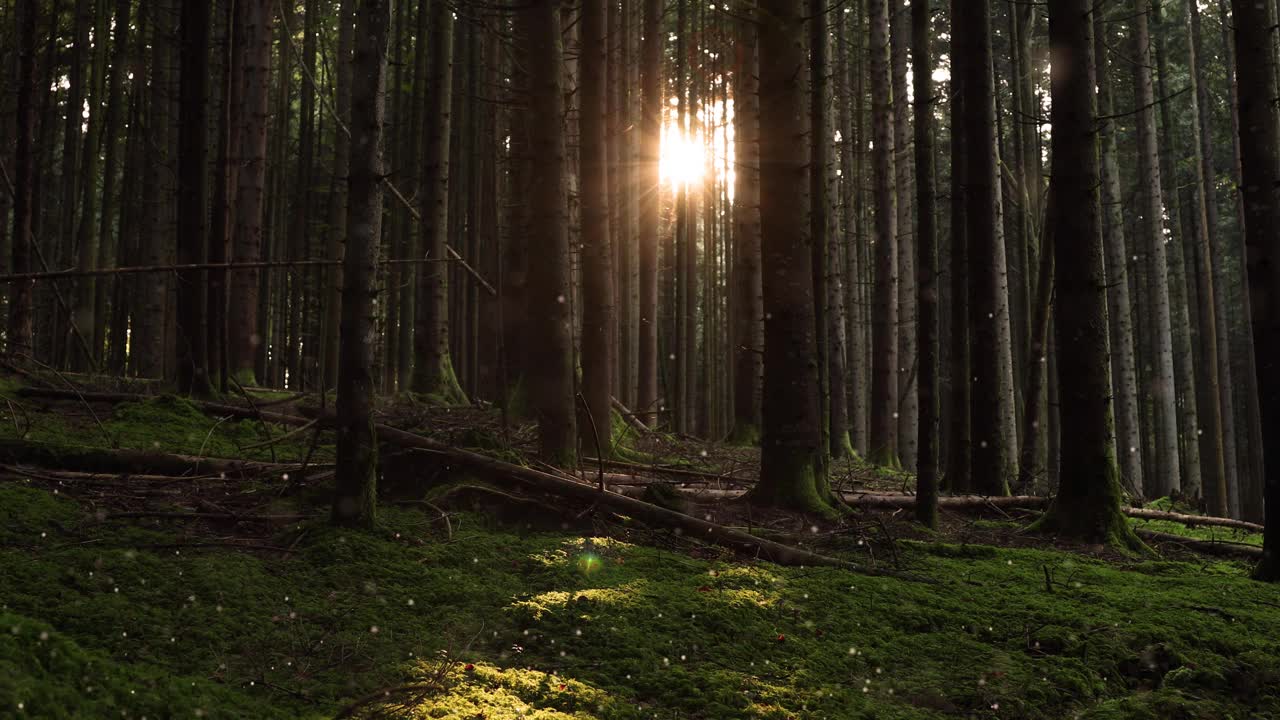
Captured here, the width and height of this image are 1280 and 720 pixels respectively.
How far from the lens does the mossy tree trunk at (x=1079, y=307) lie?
276 inches

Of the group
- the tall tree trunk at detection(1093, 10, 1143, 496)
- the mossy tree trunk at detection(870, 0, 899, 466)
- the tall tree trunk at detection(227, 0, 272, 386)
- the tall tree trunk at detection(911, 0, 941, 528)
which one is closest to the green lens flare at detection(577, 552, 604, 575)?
the tall tree trunk at detection(911, 0, 941, 528)

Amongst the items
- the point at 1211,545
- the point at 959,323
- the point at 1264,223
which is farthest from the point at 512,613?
the point at 959,323

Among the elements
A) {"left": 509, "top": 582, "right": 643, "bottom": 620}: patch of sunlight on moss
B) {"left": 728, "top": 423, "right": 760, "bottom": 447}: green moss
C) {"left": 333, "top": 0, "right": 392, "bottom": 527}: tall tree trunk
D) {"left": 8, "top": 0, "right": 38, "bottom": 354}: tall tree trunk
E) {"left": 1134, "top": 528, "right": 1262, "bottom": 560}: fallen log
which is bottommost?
{"left": 1134, "top": 528, "right": 1262, "bottom": 560}: fallen log

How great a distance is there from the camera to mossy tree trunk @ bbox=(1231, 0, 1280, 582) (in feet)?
18.4

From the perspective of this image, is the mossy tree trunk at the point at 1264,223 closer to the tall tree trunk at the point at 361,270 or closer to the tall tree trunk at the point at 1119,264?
the tall tree trunk at the point at 361,270

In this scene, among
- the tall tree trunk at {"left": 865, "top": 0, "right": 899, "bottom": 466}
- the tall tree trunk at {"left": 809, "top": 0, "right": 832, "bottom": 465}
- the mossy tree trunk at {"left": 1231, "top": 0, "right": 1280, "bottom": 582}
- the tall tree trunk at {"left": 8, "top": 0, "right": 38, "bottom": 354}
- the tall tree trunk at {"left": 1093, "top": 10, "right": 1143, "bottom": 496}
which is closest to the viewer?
the mossy tree trunk at {"left": 1231, "top": 0, "right": 1280, "bottom": 582}

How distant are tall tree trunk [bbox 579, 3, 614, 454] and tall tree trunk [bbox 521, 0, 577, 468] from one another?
1785 millimetres

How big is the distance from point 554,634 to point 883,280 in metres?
11.9

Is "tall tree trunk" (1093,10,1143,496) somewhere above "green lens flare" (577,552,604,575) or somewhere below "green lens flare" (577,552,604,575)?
above

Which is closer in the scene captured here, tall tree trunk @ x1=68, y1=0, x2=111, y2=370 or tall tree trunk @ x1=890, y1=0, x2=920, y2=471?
tall tree trunk @ x1=68, y1=0, x2=111, y2=370

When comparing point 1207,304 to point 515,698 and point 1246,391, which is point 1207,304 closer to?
point 1246,391

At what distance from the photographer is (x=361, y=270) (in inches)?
165

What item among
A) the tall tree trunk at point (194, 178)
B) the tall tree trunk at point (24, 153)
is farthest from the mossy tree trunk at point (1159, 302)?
the tall tree trunk at point (24, 153)

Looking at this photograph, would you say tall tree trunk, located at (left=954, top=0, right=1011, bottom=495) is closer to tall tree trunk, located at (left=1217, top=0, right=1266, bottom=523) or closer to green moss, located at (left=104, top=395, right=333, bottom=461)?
green moss, located at (left=104, top=395, right=333, bottom=461)
